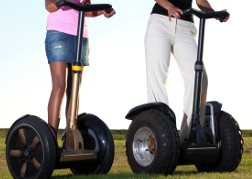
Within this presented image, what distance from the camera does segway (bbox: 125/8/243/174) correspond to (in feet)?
10.3

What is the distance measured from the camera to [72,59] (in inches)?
125

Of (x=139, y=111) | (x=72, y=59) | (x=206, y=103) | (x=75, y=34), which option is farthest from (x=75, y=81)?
(x=206, y=103)

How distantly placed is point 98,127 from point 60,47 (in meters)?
0.89

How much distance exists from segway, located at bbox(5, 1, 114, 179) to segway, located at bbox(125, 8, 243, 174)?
13.0 inches

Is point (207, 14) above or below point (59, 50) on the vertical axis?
above

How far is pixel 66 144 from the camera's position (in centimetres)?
313

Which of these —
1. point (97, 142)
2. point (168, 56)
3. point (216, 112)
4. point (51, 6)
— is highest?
point (51, 6)

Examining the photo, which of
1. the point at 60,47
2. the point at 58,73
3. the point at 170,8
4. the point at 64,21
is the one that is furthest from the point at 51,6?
the point at 170,8

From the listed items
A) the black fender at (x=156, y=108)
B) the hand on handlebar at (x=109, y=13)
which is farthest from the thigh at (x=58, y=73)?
the black fender at (x=156, y=108)

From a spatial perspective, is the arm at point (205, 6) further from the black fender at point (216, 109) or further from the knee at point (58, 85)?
the knee at point (58, 85)

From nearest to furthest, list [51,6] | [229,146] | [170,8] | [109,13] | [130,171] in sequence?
1. [51,6]
2. [170,8]
3. [109,13]
4. [229,146]
5. [130,171]

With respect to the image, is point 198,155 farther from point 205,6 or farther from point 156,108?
point 205,6

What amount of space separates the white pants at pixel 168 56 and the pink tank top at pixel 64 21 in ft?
2.55

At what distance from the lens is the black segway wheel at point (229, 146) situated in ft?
11.9
